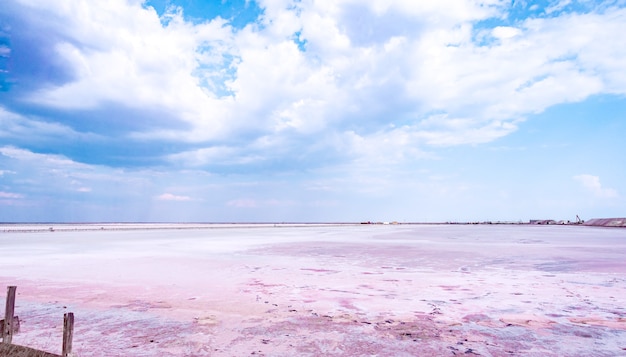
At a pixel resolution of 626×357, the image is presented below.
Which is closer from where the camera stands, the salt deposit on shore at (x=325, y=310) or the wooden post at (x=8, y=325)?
the wooden post at (x=8, y=325)

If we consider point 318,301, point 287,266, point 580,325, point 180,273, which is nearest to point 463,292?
point 580,325

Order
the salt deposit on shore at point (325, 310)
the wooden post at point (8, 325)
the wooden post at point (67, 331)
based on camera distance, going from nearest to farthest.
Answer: the wooden post at point (67, 331), the wooden post at point (8, 325), the salt deposit on shore at point (325, 310)

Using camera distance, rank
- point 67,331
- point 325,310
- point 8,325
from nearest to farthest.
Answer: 1. point 67,331
2. point 8,325
3. point 325,310

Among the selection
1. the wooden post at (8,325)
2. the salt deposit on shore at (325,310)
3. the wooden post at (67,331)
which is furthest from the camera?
the salt deposit on shore at (325,310)

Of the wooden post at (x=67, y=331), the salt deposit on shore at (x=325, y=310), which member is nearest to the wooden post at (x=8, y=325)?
the salt deposit on shore at (x=325, y=310)

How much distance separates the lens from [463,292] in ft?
32.0

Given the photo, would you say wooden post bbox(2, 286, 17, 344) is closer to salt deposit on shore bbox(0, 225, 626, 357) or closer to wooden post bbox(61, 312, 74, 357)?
salt deposit on shore bbox(0, 225, 626, 357)

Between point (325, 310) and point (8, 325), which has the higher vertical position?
point (8, 325)

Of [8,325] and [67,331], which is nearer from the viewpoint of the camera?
[67,331]

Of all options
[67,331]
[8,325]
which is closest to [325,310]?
[67,331]

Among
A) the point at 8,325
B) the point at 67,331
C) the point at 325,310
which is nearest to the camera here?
the point at 67,331

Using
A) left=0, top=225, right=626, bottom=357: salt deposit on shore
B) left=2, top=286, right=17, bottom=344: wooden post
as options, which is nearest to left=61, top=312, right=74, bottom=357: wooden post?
left=0, top=225, right=626, bottom=357: salt deposit on shore

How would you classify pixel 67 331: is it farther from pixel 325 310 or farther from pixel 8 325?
pixel 325 310

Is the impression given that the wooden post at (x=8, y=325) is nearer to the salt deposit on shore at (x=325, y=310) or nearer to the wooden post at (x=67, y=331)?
the salt deposit on shore at (x=325, y=310)
